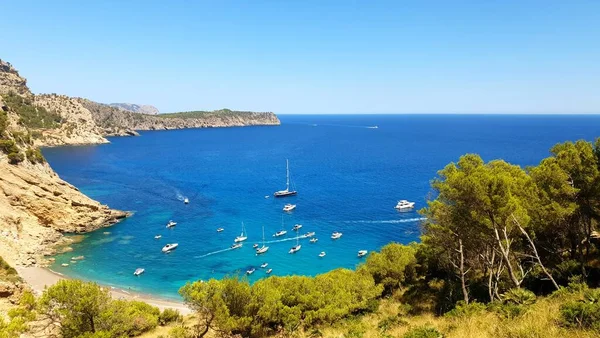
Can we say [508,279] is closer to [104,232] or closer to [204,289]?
[204,289]

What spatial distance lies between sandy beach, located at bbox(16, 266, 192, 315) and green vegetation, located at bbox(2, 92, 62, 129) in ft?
405

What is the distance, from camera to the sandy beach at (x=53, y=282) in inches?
1404

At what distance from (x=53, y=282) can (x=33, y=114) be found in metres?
138

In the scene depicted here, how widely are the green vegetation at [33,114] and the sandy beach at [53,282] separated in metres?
123

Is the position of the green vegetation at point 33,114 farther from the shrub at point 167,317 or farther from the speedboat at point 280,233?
the shrub at point 167,317

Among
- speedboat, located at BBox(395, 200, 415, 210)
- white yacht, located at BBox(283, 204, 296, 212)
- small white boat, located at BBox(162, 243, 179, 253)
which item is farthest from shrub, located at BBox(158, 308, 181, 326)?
speedboat, located at BBox(395, 200, 415, 210)

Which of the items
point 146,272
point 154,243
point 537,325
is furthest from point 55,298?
point 154,243

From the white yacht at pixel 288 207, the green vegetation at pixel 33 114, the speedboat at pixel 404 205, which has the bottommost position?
the white yacht at pixel 288 207

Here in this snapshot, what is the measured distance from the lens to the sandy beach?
3566 cm

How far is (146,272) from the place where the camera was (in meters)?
43.5

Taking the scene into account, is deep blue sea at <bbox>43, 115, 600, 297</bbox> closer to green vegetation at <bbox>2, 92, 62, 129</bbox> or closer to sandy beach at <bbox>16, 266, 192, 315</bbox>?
sandy beach at <bbox>16, 266, 192, 315</bbox>

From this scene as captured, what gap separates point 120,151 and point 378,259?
139m

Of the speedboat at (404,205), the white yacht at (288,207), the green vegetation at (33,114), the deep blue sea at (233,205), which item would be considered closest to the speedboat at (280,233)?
the deep blue sea at (233,205)

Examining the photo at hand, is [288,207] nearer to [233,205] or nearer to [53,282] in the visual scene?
[233,205]
